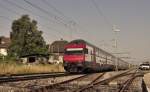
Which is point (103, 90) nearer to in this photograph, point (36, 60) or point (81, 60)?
point (81, 60)

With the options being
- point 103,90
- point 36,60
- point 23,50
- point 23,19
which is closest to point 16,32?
point 23,19

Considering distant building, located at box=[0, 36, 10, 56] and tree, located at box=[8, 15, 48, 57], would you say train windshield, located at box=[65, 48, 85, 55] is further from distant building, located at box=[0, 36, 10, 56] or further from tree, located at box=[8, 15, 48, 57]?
distant building, located at box=[0, 36, 10, 56]

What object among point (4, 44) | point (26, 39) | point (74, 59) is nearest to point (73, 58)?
point (74, 59)

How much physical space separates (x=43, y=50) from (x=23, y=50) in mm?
4783

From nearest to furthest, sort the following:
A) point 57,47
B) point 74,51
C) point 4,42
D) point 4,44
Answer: point 74,51 → point 4,44 → point 57,47 → point 4,42

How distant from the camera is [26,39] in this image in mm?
85438

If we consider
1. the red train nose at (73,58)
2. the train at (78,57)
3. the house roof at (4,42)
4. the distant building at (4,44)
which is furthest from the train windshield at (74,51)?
the house roof at (4,42)

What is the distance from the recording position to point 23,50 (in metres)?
82.5

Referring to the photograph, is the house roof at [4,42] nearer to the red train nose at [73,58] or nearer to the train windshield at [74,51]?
the red train nose at [73,58]

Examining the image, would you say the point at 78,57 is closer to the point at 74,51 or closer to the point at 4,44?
the point at 74,51

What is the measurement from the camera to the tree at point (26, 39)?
81875 mm

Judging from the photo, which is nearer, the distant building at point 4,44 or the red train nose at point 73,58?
the red train nose at point 73,58

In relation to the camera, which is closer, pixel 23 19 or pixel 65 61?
pixel 65 61

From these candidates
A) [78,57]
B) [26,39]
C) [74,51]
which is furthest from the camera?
[26,39]
